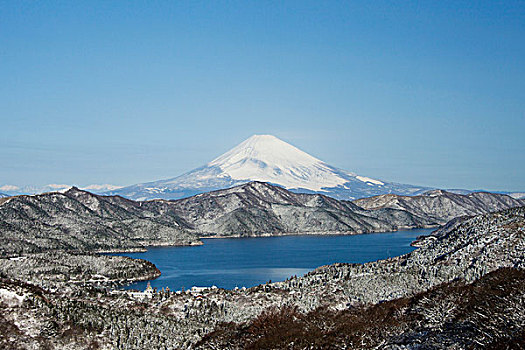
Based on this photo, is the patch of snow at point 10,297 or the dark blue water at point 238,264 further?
the dark blue water at point 238,264

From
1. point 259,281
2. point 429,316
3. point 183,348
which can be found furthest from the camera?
point 259,281

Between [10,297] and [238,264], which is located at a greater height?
[10,297]

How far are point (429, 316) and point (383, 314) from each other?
7061mm

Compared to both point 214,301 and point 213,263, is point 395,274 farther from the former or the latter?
point 213,263

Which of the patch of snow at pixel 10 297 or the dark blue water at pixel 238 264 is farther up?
the patch of snow at pixel 10 297

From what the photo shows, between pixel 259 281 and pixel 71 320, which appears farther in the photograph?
pixel 259 281

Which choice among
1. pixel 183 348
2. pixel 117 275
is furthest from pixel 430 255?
pixel 117 275

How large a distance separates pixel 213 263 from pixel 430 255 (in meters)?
86.6

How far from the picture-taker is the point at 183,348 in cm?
6762

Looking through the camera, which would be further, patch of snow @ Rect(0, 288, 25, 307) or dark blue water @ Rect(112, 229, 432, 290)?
dark blue water @ Rect(112, 229, 432, 290)

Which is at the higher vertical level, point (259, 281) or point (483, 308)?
point (483, 308)

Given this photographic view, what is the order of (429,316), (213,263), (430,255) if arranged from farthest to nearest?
(213,263), (430,255), (429,316)

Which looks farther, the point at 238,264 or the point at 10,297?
the point at 238,264

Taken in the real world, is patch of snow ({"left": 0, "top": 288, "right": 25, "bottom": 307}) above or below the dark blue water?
above
